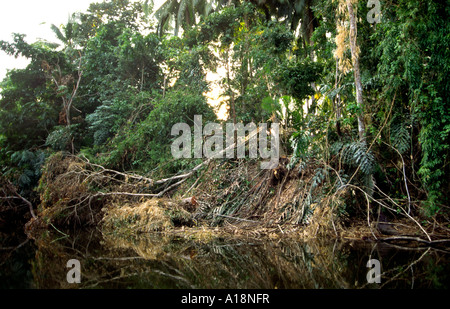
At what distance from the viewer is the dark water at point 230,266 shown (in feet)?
8.63

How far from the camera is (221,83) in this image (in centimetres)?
1134

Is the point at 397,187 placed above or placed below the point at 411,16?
below

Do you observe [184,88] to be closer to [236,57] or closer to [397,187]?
[236,57]

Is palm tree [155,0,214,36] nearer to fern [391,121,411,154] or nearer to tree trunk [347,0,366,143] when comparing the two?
tree trunk [347,0,366,143]

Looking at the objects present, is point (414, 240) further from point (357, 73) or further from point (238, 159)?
point (238, 159)

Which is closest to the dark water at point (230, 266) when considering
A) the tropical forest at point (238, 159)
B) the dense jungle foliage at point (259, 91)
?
the tropical forest at point (238, 159)

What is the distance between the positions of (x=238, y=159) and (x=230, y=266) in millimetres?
4941

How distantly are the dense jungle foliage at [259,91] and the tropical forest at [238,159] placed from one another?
0.05m

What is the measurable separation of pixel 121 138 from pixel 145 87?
11.0 feet

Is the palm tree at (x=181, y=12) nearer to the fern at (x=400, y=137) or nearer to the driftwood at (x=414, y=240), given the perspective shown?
the fern at (x=400, y=137)

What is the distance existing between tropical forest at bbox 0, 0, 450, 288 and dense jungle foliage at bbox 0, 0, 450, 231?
0.15 ft

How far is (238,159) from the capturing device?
26.8ft

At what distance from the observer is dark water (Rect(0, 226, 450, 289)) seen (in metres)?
2.63
